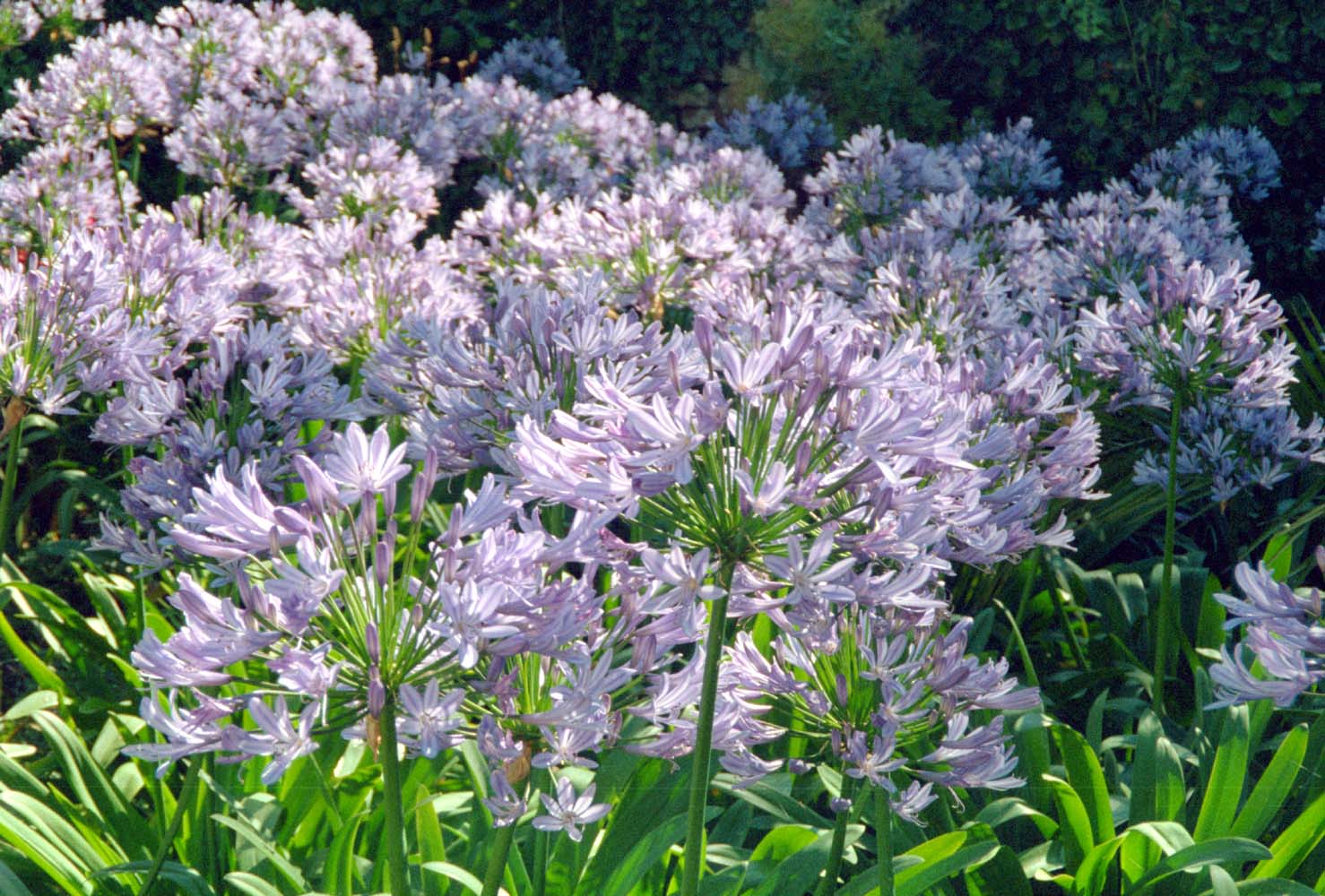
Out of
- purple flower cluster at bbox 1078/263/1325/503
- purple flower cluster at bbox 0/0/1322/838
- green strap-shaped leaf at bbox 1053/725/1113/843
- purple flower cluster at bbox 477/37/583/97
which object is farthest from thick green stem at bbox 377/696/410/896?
purple flower cluster at bbox 477/37/583/97

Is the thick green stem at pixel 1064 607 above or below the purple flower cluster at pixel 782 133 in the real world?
below

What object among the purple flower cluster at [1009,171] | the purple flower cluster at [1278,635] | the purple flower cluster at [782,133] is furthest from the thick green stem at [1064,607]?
the purple flower cluster at [782,133]

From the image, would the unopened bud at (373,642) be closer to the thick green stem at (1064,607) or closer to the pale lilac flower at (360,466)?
the pale lilac flower at (360,466)

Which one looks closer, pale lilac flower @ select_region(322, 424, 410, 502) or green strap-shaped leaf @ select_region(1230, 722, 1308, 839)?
pale lilac flower @ select_region(322, 424, 410, 502)

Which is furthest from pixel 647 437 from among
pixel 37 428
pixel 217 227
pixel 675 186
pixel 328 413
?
pixel 675 186

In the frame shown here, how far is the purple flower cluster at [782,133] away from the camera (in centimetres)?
702

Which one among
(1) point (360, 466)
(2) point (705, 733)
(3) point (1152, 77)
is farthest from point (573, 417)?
(3) point (1152, 77)

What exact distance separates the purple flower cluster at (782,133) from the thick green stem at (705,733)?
18.7ft

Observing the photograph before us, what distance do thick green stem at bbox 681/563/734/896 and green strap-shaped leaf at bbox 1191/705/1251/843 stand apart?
1.37 m

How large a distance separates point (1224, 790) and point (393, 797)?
1.81 m

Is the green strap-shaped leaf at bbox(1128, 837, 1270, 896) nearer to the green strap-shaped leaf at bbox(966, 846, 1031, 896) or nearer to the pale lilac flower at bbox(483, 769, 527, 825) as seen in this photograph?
the green strap-shaped leaf at bbox(966, 846, 1031, 896)

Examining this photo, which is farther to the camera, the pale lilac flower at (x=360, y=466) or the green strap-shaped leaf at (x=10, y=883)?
the green strap-shaped leaf at (x=10, y=883)

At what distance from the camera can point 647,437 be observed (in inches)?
55.3

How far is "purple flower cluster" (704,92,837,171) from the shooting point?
7.02 m
